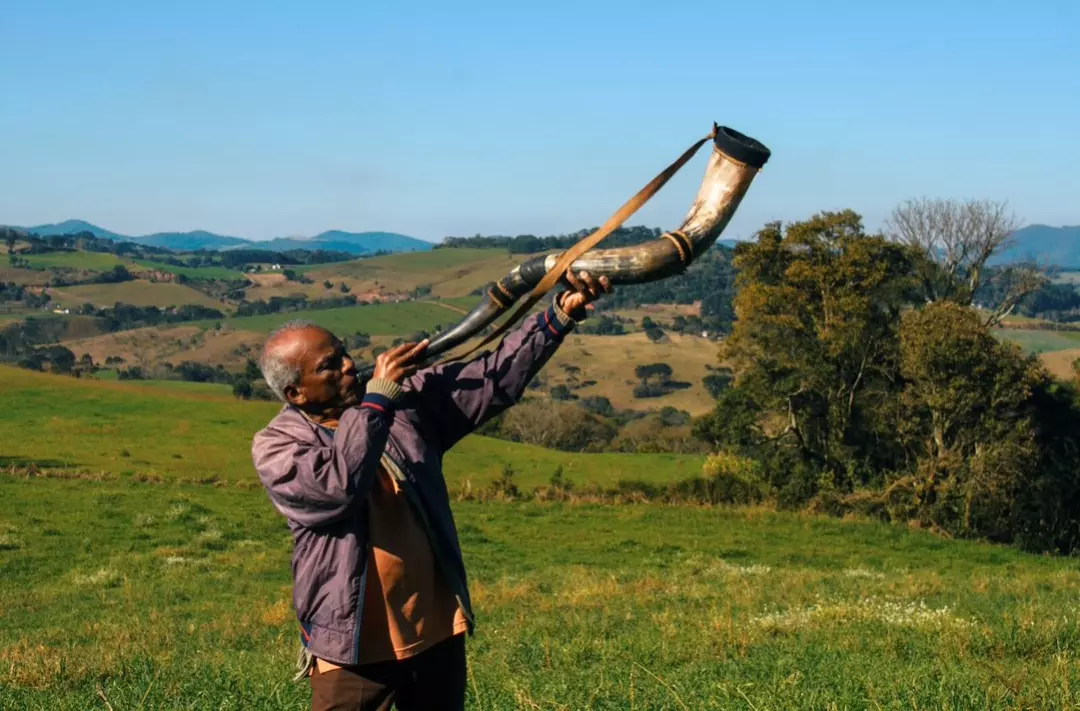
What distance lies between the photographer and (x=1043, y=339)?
289 ft

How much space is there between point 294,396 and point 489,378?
30.2 inches

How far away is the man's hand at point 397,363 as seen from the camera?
4125 mm

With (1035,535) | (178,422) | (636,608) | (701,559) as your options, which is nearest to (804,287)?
(1035,535)

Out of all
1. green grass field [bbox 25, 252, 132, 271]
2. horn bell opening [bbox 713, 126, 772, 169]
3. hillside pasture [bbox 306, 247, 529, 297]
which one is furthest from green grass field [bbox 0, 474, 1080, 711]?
green grass field [bbox 25, 252, 132, 271]

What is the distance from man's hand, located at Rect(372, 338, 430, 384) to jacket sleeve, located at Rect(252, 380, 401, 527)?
0.06 metres

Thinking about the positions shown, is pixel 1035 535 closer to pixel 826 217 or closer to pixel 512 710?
pixel 826 217

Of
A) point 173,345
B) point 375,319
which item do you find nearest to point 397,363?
point 173,345

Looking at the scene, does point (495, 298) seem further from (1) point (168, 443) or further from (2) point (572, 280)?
(1) point (168, 443)

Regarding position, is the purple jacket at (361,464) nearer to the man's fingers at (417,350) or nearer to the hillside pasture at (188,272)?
the man's fingers at (417,350)

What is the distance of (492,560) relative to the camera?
2295 centimetres

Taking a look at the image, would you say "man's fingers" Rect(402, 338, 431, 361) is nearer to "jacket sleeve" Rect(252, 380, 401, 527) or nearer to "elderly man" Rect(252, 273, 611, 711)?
"elderly man" Rect(252, 273, 611, 711)

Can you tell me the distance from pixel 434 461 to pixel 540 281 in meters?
0.82

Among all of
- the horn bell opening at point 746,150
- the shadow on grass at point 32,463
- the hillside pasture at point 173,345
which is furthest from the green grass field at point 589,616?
the hillside pasture at point 173,345

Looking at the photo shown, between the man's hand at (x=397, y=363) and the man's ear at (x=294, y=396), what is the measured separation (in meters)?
0.32
